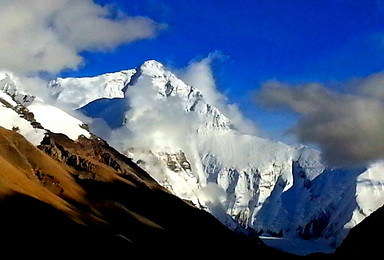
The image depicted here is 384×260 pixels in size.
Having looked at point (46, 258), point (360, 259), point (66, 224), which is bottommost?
point (46, 258)

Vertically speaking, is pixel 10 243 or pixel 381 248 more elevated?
pixel 381 248

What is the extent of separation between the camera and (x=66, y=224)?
193000 millimetres

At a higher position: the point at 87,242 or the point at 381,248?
the point at 381,248

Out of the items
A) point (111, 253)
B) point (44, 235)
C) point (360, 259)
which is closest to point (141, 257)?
point (111, 253)

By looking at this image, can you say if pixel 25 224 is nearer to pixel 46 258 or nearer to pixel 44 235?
pixel 44 235

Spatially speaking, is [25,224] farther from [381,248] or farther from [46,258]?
[381,248]

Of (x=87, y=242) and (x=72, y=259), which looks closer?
(x=72, y=259)

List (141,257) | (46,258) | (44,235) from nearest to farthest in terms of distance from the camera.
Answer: (46,258)
(44,235)
(141,257)

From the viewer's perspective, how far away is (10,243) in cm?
16438

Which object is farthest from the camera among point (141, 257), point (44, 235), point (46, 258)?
point (141, 257)

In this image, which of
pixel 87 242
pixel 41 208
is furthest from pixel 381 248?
pixel 41 208

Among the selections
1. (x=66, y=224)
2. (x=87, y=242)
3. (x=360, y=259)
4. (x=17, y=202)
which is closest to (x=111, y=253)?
(x=87, y=242)

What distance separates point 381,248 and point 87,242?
76965 mm

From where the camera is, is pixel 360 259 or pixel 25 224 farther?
pixel 360 259
